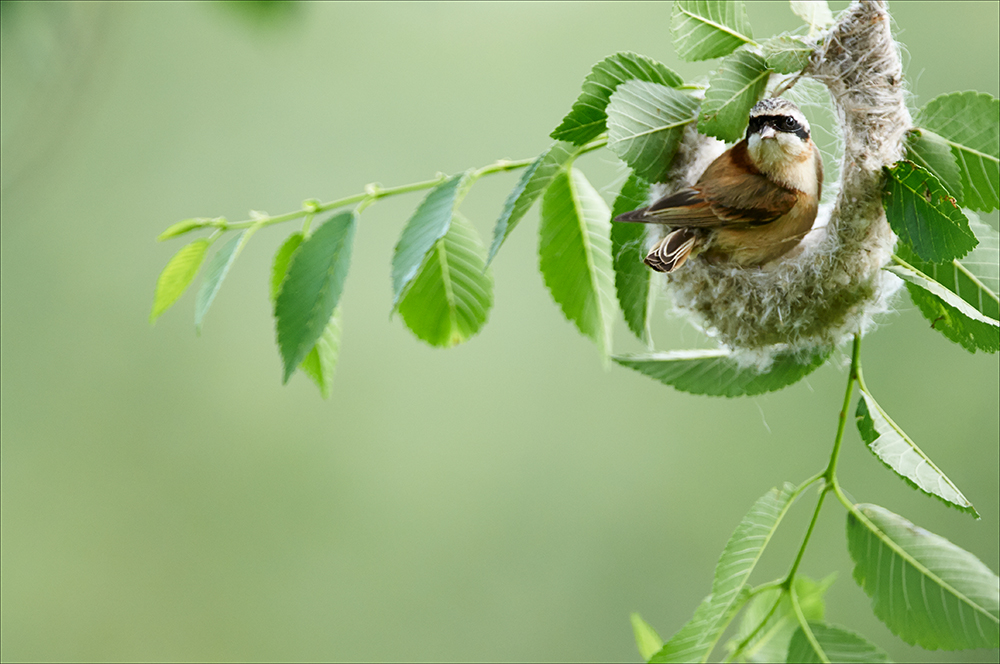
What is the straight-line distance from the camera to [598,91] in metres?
0.60

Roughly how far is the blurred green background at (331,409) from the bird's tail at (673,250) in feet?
6.58

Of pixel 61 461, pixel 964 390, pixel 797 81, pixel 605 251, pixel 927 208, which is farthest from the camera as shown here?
pixel 61 461

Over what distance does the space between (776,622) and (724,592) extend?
0.36m

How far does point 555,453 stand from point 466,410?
1.25 feet

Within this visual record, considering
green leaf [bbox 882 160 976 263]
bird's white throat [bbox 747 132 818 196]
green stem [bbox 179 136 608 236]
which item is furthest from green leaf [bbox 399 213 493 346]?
green leaf [bbox 882 160 976 263]

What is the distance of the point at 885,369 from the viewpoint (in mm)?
2598

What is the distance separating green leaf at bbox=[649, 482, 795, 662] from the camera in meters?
0.64

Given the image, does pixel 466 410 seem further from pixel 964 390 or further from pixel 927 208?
pixel 927 208

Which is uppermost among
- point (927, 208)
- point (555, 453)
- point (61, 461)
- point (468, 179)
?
point (61, 461)

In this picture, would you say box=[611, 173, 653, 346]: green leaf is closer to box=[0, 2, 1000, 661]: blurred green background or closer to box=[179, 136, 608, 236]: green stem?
box=[179, 136, 608, 236]: green stem

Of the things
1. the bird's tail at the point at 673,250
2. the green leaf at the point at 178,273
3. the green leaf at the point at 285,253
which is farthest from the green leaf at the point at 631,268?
the green leaf at the point at 178,273

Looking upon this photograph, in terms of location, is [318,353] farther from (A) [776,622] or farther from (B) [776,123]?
(A) [776,622]

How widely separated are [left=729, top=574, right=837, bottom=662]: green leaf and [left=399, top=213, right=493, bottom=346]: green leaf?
0.46 m

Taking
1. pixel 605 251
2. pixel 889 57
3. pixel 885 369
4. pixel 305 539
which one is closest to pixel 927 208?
pixel 889 57
